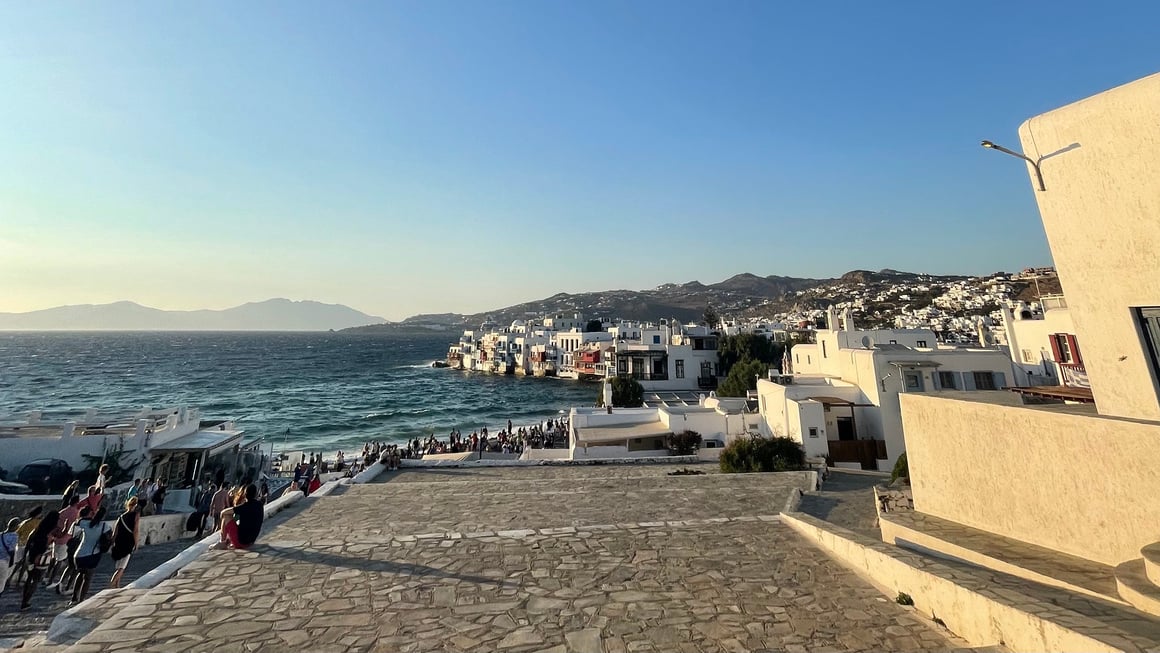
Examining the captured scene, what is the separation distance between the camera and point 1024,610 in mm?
3494


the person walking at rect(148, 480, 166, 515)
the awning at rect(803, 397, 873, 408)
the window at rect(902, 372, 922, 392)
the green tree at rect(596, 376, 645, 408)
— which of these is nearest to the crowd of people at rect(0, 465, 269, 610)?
the person walking at rect(148, 480, 166, 515)

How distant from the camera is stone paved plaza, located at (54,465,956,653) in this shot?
4203 millimetres

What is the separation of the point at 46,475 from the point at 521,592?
22.8 metres

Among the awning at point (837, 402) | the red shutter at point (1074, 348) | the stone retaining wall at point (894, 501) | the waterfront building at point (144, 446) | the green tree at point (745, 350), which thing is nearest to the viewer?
the stone retaining wall at point (894, 501)

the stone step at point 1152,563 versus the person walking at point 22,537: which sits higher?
the stone step at point 1152,563

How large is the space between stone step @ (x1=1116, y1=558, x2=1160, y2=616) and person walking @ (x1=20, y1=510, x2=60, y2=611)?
42.7 ft

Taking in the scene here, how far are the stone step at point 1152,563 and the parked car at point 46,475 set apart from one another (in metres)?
27.5

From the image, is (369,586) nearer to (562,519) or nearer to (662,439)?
(562,519)

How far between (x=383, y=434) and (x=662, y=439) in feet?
85.4

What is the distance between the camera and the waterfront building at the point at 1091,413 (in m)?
5.24

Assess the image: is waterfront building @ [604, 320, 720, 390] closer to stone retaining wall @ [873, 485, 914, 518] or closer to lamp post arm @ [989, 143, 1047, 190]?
stone retaining wall @ [873, 485, 914, 518]

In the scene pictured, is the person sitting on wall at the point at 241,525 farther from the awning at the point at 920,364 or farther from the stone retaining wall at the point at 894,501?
the awning at the point at 920,364

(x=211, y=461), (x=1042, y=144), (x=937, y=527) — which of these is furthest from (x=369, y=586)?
(x=211, y=461)

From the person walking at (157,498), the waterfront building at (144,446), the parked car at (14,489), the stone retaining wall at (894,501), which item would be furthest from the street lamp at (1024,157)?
the parked car at (14,489)
